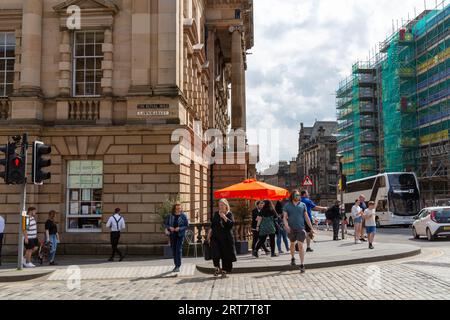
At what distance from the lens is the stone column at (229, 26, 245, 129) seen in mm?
36062

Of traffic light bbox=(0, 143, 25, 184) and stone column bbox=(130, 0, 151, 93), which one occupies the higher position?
stone column bbox=(130, 0, 151, 93)

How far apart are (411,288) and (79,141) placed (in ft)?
44.6

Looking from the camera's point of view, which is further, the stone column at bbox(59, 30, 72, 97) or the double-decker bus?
the double-decker bus

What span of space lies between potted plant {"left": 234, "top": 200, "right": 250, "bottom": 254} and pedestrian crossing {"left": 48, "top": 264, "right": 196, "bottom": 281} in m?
3.12

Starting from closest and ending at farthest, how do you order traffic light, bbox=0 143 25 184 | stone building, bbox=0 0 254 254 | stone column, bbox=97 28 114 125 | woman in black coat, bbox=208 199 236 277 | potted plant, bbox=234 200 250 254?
woman in black coat, bbox=208 199 236 277
traffic light, bbox=0 143 25 184
potted plant, bbox=234 200 250 254
stone building, bbox=0 0 254 254
stone column, bbox=97 28 114 125

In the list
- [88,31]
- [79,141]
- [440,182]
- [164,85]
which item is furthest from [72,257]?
[440,182]

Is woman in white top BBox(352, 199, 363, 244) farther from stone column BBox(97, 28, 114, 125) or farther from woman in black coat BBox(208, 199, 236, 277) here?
stone column BBox(97, 28, 114, 125)

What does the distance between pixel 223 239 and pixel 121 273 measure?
332 centimetres

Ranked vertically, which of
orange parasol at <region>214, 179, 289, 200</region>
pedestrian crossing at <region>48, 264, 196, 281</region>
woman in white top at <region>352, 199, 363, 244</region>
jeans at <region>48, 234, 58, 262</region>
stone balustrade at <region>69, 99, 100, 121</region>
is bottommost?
pedestrian crossing at <region>48, 264, 196, 281</region>

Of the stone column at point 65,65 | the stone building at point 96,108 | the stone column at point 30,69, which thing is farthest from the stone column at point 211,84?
the stone column at point 30,69


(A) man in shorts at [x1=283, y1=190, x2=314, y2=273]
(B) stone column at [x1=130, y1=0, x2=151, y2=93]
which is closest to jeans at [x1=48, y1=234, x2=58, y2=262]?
(B) stone column at [x1=130, y1=0, x2=151, y2=93]

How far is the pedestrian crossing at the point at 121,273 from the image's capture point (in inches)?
514

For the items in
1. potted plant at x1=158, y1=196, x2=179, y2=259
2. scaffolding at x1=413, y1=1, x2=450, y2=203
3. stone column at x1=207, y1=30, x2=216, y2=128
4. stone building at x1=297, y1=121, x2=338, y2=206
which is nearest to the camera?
potted plant at x1=158, y1=196, x2=179, y2=259
